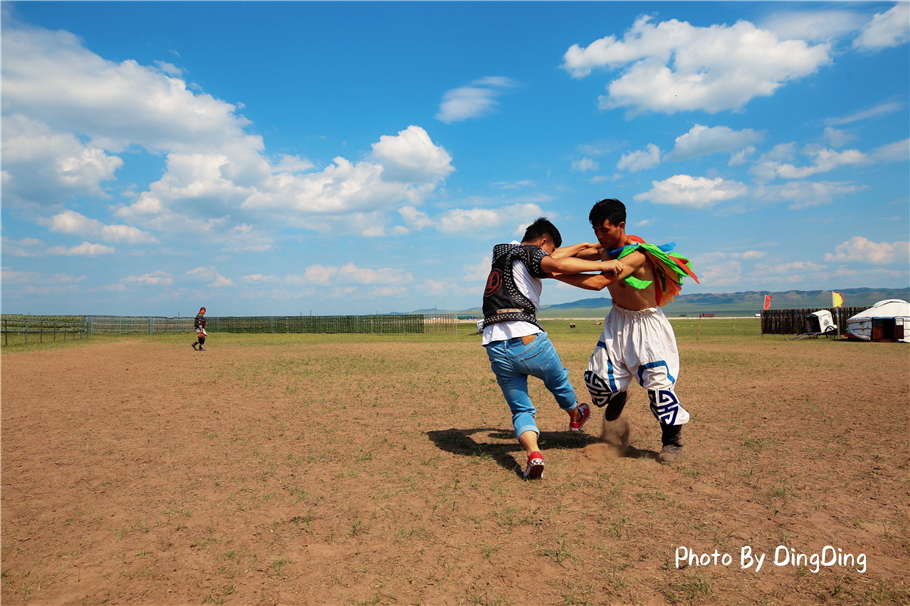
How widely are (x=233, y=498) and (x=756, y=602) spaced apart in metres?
3.71

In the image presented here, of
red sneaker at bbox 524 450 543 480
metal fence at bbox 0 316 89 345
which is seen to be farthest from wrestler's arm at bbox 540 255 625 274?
metal fence at bbox 0 316 89 345

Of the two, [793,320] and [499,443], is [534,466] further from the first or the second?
[793,320]

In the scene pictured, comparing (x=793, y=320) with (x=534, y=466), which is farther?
(x=793, y=320)

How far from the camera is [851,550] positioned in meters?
2.98

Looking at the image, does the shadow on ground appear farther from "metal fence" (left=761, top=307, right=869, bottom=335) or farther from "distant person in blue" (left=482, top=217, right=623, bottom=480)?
"metal fence" (left=761, top=307, right=869, bottom=335)

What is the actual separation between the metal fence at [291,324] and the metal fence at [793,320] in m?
21.5

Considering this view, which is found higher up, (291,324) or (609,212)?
(609,212)

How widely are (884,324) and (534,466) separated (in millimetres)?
25524

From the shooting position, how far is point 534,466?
165 inches

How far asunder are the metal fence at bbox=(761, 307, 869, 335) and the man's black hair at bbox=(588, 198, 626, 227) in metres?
28.4

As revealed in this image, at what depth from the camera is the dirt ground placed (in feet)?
8.86

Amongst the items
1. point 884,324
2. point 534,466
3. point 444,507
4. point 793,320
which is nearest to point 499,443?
point 534,466

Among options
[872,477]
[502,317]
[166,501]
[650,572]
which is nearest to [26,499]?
[166,501]

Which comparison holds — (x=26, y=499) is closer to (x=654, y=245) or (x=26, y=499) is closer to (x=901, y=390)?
(x=654, y=245)
